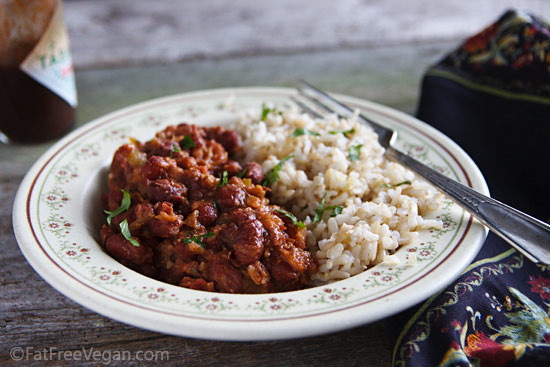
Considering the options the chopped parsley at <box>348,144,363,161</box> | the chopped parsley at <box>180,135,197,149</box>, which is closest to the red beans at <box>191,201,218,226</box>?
the chopped parsley at <box>180,135,197,149</box>

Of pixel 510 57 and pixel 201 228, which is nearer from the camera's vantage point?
pixel 201 228

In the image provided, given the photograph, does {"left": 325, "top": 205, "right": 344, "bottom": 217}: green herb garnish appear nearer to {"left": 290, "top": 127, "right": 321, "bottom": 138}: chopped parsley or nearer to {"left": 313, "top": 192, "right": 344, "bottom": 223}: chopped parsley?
{"left": 313, "top": 192, "right": 344, "bottom": 223}: chopped parsley

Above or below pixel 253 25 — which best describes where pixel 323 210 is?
above

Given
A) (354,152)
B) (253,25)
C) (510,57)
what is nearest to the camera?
(354,152)

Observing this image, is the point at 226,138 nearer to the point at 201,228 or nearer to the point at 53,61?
the point at 201,228

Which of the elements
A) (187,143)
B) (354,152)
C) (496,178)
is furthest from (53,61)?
(496,178)

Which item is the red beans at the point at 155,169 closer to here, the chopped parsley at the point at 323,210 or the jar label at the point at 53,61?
the chopped parsley at the point at 323,210

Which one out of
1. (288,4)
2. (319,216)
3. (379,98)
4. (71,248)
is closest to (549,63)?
(379,98)
